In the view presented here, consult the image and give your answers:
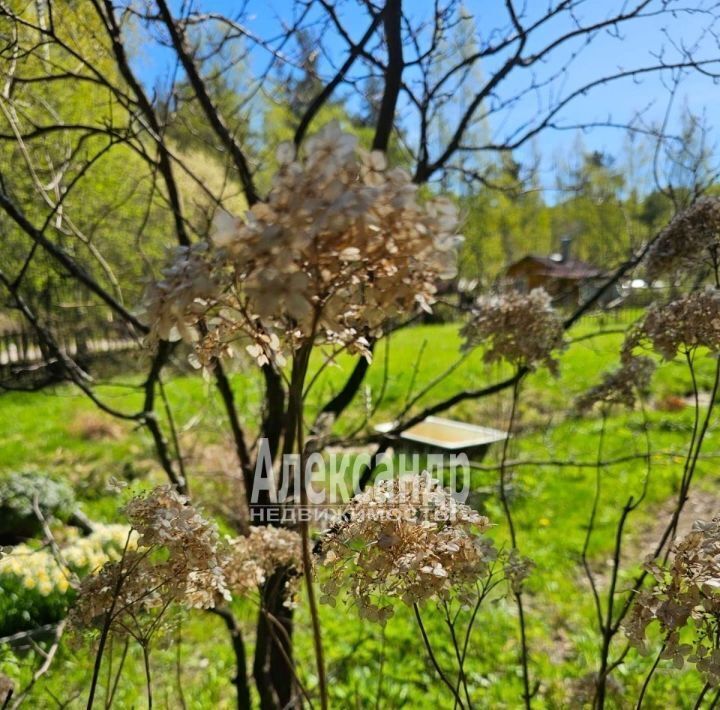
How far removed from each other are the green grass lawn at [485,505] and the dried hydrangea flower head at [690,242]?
0.43 metres

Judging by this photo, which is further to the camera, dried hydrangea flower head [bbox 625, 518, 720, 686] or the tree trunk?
the tree trunk

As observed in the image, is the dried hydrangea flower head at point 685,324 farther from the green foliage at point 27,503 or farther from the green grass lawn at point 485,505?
the green foliage at point 27,503

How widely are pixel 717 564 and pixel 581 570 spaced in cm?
325

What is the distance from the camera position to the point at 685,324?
1222 mm

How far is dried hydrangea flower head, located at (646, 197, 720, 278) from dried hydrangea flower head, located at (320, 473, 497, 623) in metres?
0.95

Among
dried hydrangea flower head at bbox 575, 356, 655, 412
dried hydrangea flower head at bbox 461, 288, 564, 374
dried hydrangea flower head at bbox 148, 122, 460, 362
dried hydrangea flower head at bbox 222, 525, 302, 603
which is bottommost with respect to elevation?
dried hydrangea flower head at bbox 222, 525, 302, 603

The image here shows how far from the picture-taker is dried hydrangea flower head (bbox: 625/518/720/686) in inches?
30.4

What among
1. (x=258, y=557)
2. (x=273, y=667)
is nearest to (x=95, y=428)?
(x=273, y=667)

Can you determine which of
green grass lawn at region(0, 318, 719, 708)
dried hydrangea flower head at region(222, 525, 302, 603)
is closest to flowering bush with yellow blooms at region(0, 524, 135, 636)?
green grass lawn at region(0, 318, 719, 708)

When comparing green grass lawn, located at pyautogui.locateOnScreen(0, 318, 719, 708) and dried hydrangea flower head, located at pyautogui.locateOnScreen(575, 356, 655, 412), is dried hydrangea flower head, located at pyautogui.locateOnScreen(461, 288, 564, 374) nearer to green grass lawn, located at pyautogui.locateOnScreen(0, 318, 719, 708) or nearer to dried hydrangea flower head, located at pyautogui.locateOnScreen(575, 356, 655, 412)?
green grass lawn, located at pyautogui.locateOnScreen(0, 318, 719, 708)

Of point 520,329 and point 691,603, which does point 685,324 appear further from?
point 691,603

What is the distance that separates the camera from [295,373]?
755mm

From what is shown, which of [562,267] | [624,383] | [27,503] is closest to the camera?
[624,383]

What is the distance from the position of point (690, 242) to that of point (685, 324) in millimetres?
265
